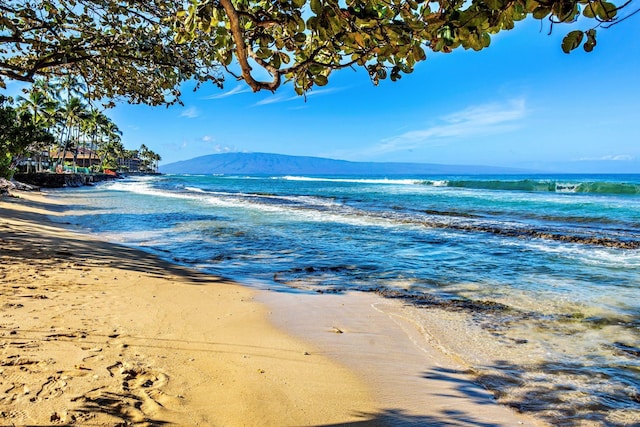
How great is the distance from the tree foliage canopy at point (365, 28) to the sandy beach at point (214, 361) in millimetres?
2729

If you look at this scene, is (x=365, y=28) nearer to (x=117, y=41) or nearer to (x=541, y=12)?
(x=541, y=12)

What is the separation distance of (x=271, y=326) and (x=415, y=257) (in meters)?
6.48

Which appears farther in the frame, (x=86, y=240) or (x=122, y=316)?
(x=86, y=240)

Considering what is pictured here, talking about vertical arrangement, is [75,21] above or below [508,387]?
above

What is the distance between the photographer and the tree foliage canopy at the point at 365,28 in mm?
2143

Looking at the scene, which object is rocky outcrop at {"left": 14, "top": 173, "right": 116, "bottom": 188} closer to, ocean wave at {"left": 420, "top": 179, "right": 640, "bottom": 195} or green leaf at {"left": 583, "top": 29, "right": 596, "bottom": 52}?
green leaf at {"left": 583, "top": 29, "right": 596, "bottom": 52}

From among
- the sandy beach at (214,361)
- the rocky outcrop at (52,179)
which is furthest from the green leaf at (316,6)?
the rocky outcrop at (52,179)

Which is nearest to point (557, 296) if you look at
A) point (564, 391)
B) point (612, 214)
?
point (564, 391)

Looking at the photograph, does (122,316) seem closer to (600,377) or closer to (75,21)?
(75,21)

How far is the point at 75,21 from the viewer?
21.9 feet

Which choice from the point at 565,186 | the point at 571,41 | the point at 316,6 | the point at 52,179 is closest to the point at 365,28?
the point at 316,6

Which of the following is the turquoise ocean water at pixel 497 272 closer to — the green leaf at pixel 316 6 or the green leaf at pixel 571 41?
the green leaf at pixel 571 41

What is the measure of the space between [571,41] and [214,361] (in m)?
4.08

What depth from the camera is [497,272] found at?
9.36m
